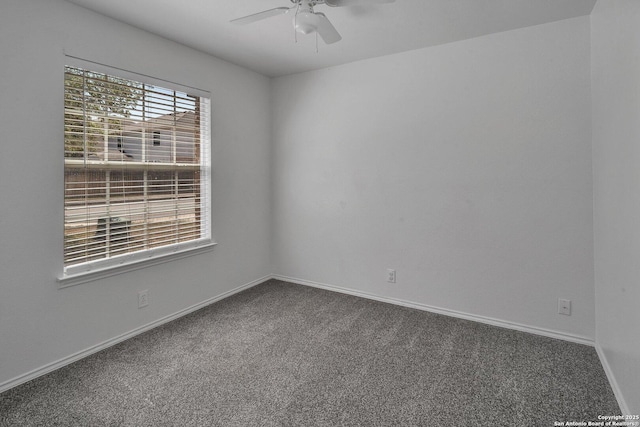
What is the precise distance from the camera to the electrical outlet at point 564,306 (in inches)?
102

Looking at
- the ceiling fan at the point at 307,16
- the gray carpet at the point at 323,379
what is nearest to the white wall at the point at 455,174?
the gray carpet at the point at 323,379

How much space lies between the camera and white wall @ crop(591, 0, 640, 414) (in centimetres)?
158

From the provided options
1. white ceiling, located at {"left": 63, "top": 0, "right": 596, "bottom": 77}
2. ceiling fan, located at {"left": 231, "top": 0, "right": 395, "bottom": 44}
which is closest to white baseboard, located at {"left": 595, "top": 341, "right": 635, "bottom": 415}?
white ceiling, located at {"left": 63, "top": 0, "right": 596, "bottom": 77}

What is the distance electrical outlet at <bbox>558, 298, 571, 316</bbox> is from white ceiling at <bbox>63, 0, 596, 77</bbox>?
6.99 ft

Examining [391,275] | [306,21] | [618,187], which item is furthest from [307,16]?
[391,275]

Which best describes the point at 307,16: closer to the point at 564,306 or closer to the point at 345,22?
the point at 345,22

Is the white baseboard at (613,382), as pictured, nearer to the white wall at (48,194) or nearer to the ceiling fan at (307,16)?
the ceiling fan at (307,16)

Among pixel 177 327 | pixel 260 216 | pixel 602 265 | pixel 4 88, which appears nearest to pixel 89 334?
pixel 177 327

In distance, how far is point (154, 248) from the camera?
289 cm

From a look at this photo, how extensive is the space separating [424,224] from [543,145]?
114 cm

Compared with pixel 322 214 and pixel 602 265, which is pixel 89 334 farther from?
pixel 602 265

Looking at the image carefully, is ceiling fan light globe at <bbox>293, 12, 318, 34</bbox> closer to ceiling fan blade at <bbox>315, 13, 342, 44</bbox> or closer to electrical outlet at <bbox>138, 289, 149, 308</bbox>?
ceiling fan blade at <bbox>315, 13, 342, 44</bbox>

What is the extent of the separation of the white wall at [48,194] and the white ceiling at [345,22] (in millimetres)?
207

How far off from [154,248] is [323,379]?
182 centimetres
